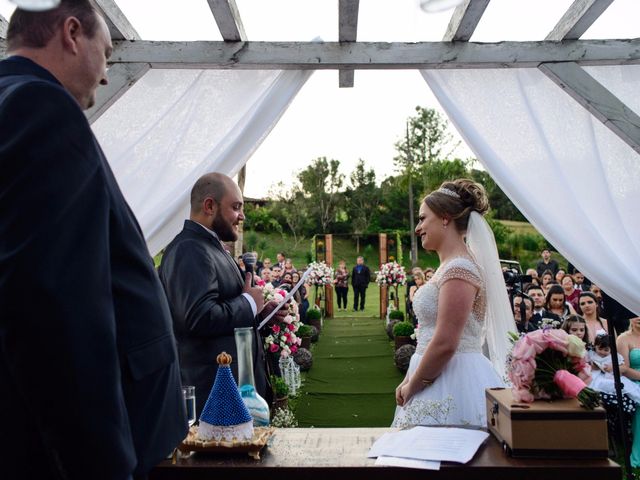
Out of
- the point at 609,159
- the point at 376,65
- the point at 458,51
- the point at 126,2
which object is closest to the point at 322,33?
the point at 376,65

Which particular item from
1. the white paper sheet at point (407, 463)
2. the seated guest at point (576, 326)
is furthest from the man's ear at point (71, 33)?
the seated guest at point (576, 326)

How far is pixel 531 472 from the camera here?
1.45m

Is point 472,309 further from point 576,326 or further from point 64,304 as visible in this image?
point 576,326

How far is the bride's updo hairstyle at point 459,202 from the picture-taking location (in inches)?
109

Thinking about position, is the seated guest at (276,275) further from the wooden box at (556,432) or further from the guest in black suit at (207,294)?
the wooden box at (556,432)

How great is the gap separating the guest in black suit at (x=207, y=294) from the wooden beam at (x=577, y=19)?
1869mm

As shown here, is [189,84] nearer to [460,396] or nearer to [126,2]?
[126,2]

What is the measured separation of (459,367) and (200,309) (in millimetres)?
1179

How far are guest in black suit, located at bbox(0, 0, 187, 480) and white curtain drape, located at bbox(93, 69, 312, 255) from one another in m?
1.91

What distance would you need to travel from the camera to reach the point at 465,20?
2.74 metres

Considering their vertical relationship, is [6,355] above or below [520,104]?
below

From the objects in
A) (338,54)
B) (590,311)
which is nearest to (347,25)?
(338,54)

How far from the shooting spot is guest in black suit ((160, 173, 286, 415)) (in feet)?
8.02

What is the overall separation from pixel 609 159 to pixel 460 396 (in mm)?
1519
